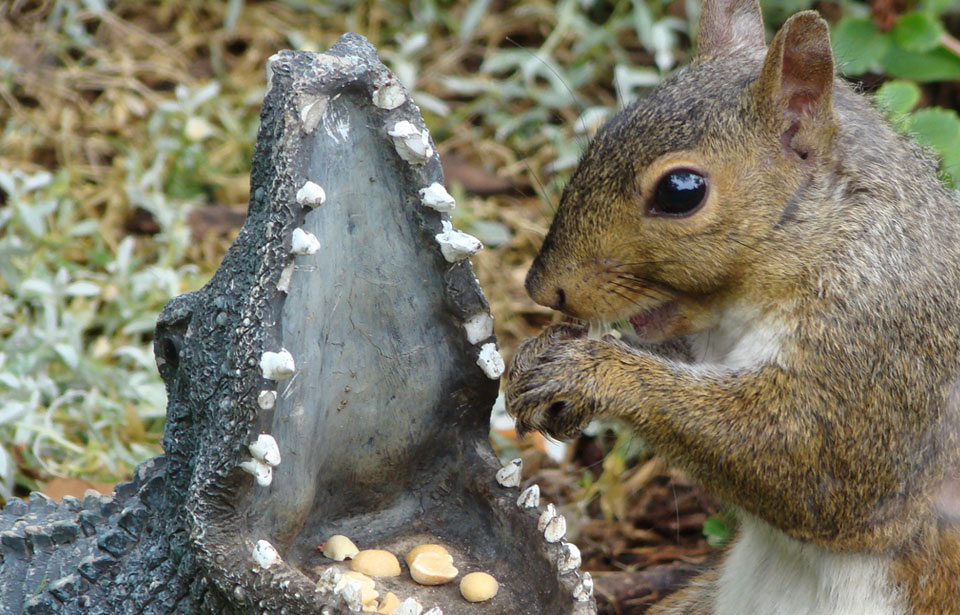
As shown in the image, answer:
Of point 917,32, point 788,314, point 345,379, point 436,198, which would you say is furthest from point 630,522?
point 917,32

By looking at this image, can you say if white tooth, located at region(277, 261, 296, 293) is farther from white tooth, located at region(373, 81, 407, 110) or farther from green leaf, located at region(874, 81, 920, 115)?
green leaf, located at region(874, 81, 920, 115)

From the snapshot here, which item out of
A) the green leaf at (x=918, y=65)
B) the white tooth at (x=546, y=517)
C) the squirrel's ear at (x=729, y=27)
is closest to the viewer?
the white tooth at (x=546, y=517)

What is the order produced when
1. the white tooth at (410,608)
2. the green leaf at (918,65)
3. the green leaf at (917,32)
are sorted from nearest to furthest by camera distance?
1. the white tooth at (410,608)
2. the green leaf at (917,32)
3. the green leaf at (918,65)

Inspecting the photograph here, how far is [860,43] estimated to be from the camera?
445cm

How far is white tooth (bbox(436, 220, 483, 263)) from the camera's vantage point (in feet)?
7.24

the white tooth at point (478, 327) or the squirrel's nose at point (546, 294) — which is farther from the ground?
the white tooth at point (478, 327)

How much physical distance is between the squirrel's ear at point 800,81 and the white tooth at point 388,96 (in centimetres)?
79

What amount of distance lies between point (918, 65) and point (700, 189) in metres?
2.48

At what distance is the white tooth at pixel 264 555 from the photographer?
2.05 metres

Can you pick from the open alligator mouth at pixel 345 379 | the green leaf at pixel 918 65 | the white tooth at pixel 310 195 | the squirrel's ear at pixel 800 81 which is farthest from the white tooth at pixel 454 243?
the green leaf at pixel 918 65

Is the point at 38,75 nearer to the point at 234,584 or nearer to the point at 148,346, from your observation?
the point at 148,346

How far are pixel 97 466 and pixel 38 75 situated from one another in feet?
7.15

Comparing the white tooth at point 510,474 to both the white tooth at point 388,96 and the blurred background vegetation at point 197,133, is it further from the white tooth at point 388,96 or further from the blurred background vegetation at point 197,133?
the blurred background vegetation at point 197,133

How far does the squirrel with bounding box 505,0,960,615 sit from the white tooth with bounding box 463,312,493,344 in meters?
0.37
